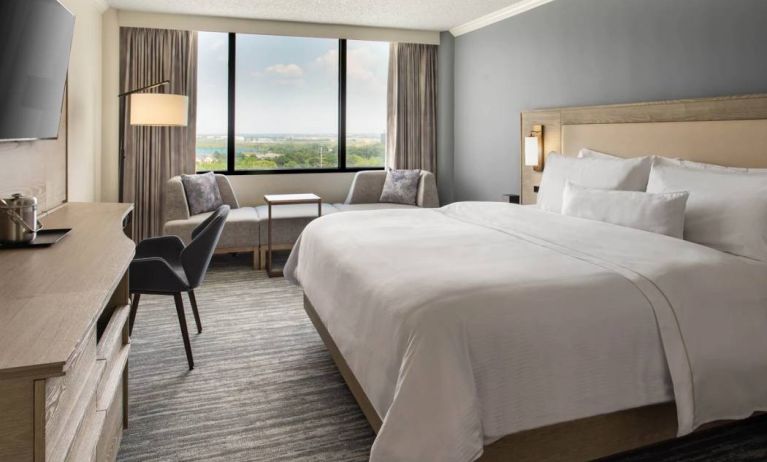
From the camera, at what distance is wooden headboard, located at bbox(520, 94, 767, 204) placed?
309 centimetres

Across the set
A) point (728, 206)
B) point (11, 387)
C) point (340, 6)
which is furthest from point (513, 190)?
point (11, 387)

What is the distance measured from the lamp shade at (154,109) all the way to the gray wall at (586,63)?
318 cm

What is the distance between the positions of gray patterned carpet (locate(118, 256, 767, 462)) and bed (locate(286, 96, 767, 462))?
261mm

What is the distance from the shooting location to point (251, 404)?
2643 mm

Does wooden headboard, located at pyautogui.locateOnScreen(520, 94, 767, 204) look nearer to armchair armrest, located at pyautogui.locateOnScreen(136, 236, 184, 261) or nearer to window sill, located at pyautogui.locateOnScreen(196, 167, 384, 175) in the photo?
window sill, located at pyautogui.locateOnScreen(196, 167, 384, 175)

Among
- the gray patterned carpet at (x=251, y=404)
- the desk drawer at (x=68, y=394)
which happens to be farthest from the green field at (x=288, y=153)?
the desk drawer at (x=68, y=394)

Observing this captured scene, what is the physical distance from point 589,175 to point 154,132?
14.5 feet

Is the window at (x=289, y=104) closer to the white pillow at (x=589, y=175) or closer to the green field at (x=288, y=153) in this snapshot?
the green field at (x=288, y=153)

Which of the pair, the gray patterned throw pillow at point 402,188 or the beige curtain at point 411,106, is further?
the beige curtain at point 411,106

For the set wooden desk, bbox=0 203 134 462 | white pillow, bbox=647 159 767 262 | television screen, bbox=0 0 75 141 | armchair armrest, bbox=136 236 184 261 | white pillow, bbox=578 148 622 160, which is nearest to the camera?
wooden desk, bbox=0 203 134 462

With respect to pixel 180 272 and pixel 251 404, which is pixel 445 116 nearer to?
pixel 180 272

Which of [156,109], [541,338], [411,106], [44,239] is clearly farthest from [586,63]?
[44,239]

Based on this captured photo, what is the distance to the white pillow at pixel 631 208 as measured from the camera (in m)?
2.76

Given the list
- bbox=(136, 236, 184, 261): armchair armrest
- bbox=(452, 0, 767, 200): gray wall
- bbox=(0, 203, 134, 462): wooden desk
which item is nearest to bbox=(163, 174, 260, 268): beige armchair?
bbox=(136, 236, 184, 261): armchair armrest
